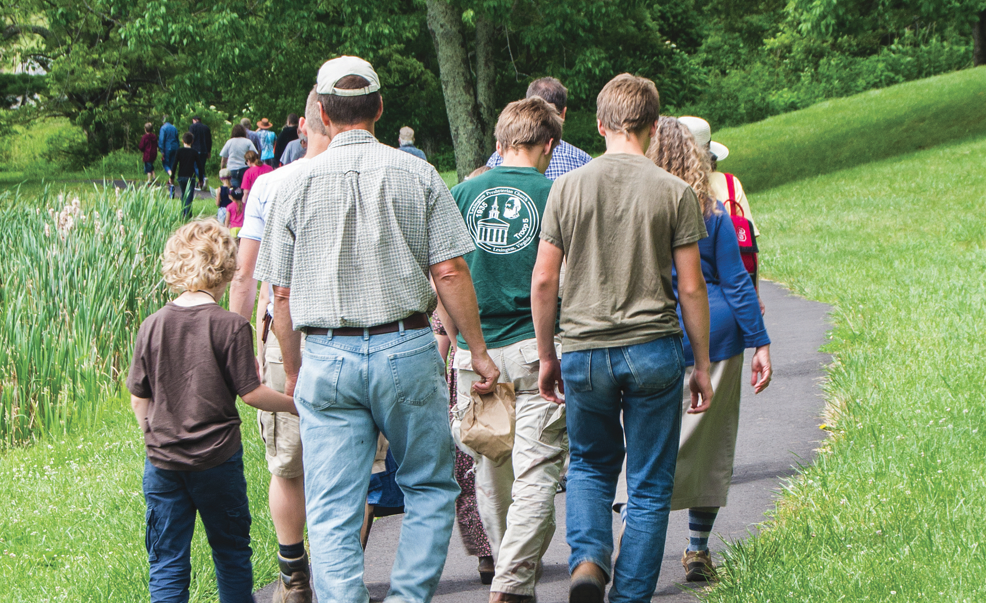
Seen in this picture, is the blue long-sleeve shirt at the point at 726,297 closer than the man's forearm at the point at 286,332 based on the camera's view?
No

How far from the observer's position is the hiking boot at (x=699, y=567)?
156 inches

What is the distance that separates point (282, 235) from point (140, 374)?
0.68 m

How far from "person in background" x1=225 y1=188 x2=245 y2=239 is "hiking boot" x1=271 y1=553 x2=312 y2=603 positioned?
8.95 meters

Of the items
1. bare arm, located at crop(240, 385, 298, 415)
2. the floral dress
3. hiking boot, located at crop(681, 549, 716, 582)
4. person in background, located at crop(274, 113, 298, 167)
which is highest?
person in background, located at crop(274, 113, 298, 167)

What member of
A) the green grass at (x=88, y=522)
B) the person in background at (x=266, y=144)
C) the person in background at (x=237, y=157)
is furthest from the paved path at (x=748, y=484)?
the person in background at (x=266, y=144)

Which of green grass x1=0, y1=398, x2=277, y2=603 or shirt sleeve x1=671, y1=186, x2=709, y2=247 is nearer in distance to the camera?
shirt sleeve x1=671, y1=186, x2=709, y2=247

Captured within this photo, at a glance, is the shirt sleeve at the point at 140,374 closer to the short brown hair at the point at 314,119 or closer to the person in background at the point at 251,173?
the short brown hair at the point at 314,119

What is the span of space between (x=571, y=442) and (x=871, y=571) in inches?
47.9

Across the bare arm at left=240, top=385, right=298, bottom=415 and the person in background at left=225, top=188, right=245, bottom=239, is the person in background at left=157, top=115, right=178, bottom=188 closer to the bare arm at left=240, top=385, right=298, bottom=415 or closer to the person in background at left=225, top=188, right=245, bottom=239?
the person in background at left=225, top=188, right=245, bottom=239

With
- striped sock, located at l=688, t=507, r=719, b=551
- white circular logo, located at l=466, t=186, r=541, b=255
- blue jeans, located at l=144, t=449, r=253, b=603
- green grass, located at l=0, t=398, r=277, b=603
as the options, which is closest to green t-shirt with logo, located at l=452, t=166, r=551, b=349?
white circular logo, located at l=466, t=186, r=541, b=255

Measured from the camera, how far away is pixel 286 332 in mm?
3234

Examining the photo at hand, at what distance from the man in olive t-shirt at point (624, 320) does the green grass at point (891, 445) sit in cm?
59

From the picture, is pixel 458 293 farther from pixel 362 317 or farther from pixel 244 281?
pixel 244 281

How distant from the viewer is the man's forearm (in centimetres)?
320
